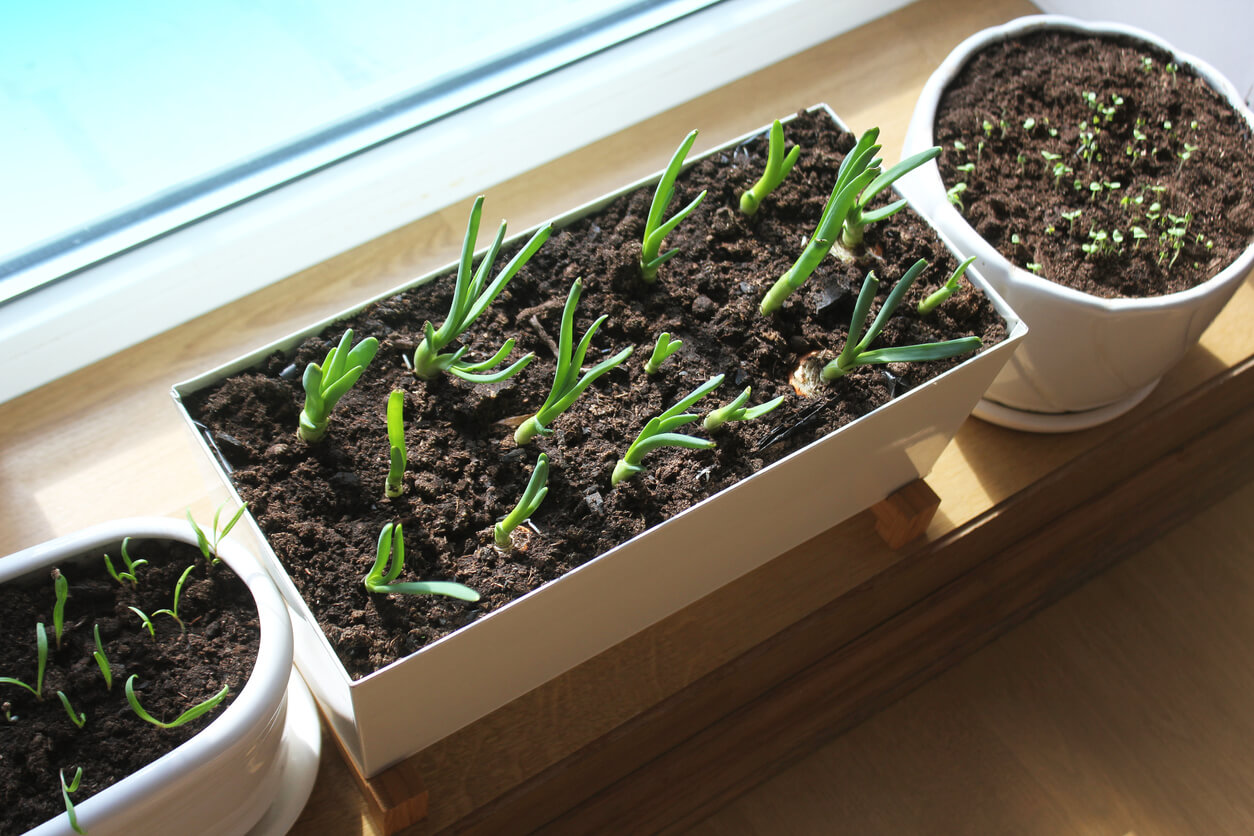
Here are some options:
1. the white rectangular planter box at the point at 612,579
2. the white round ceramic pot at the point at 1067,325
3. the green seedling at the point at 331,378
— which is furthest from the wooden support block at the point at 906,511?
the green seedling at the point at 331,378

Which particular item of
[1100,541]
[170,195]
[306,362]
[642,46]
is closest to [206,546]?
[306,362]

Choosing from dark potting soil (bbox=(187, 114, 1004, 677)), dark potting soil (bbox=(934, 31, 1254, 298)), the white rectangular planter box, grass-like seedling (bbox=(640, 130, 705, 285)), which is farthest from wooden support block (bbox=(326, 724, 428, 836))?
dark potting soil (bbox=(934, 31, 1254, 298))

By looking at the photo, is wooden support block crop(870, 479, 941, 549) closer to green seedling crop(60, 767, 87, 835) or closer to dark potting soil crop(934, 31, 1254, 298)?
dark potting soil crop(934, 31, 1254, 298)

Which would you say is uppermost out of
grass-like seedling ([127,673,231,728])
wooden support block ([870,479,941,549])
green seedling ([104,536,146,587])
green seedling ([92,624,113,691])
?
green seedling ([104,536,146,587])

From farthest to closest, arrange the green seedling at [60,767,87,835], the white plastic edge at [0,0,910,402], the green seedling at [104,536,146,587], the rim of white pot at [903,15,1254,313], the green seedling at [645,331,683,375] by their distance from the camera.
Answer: the white plastic edge at [0,0,910,402]
the rim of white pot at [903,15,1254,313]
the green seedling at [645,331,683,375]
the green seedling at [104,536,146,587]
the green seedling at [60,767,87,835]

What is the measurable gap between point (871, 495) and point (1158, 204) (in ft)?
1.22

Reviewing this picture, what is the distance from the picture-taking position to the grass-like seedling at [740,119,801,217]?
89 cm

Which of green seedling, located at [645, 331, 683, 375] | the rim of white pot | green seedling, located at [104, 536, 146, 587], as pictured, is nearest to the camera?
green seedling, located at [104, 536, 146, 587]

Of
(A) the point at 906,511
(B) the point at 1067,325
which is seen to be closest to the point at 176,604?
(A) the point at 906,511

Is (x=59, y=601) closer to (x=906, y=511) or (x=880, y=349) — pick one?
(x=880, y=349)

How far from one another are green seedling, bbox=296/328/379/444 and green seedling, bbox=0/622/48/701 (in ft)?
0.67

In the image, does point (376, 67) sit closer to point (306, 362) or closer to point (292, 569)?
point (306, 362)

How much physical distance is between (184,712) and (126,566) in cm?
11

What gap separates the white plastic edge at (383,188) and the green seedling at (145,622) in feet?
1.38
